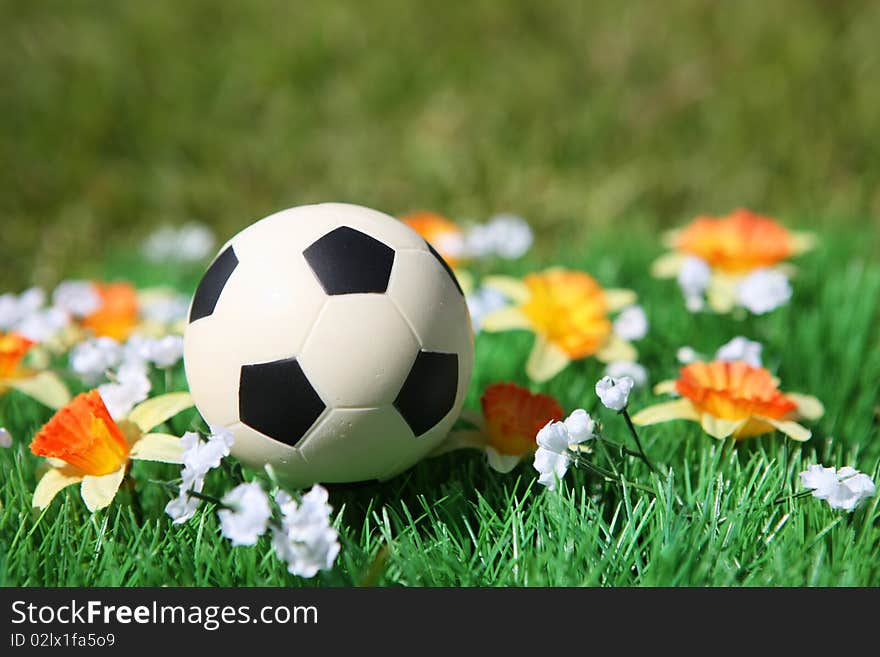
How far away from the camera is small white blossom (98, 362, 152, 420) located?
209 cm

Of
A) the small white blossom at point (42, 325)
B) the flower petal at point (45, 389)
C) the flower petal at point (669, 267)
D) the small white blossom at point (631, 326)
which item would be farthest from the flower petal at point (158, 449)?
the flower petal at point (669, 267)

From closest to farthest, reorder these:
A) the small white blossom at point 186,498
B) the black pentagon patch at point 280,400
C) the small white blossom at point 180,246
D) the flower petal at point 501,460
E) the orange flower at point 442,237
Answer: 1. the small white blossom at point 186,498
2. the black pentagon patch at point 280,400
3. the flower petal at point 501,460
4. the orange flower at point 442,237
5. the small white blossom at point 180,246

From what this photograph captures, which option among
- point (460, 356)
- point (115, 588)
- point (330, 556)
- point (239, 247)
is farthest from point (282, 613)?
point (239, 247)

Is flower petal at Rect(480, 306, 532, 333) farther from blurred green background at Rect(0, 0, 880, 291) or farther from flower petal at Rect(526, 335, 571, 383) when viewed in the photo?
blurred green background at Rect(0, 0, 880, 291)

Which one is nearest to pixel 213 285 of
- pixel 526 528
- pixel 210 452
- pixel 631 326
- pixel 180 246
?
pixel 210 452

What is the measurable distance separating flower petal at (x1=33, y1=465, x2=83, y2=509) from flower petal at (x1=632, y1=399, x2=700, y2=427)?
1.28 m

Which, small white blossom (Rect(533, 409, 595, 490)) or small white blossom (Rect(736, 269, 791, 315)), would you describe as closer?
small white blossom (Rect(533, 409, 595, 490))

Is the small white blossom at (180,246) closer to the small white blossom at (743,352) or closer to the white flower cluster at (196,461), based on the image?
the white flower cluster at (196,461)

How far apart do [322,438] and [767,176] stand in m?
3.13

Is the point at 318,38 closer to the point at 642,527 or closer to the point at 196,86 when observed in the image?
the point at 196,86

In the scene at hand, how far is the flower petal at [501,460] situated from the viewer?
6.76 ft

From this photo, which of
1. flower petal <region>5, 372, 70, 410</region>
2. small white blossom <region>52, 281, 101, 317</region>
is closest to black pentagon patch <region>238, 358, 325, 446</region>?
flower petal <region>5, 372, 70, 410</region>

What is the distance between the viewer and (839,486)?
1841 millimetres

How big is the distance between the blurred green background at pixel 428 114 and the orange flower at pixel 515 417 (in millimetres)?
1849
